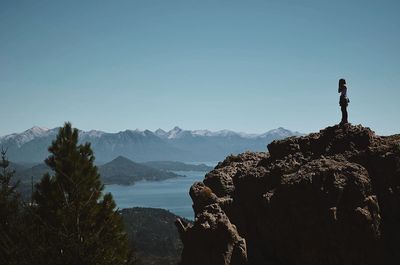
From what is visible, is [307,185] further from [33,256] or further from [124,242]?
[124,242]

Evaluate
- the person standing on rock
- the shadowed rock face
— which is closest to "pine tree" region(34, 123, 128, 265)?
the shadowed rock face

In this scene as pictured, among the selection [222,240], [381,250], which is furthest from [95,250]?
[381,250]

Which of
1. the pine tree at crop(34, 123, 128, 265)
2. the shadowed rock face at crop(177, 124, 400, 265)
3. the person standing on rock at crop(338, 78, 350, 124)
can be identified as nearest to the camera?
the shadowed rock face at crop(177, 124, 400, 265)

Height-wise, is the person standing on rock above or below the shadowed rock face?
above

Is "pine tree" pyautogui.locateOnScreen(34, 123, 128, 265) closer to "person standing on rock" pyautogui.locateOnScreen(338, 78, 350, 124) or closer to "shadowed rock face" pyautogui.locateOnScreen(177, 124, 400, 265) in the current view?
"shadowed rock face" pyautogui.locateOnScreen(177, 124, 400, 265)

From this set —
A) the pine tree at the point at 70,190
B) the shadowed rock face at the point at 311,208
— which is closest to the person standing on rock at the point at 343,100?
the shadowed rock face at the point at 311,208

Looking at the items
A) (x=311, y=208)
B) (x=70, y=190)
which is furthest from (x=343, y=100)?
(x=70, y=190)

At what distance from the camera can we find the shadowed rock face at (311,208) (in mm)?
18969

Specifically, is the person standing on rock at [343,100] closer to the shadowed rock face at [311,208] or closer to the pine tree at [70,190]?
the shadowed rock face at [311,208]

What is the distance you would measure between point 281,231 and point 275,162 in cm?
513

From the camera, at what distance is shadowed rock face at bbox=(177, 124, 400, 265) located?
62.2 ft

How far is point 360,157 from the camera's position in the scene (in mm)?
21531

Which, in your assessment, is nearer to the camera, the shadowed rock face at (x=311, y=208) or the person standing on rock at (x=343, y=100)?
the shadowed rock face at (x=311, y=208)

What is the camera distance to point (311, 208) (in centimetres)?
1980
